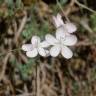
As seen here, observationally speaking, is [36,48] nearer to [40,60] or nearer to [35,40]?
[35,40]

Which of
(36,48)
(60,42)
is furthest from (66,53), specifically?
(36,48)

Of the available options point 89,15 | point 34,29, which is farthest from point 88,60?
point 34,29

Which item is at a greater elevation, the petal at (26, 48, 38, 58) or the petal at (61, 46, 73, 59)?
the petal at (61, 46, 73, 59)

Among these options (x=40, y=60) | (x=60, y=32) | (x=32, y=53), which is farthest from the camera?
(x=40, y=60)

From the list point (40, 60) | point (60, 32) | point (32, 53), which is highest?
point (60, 32)

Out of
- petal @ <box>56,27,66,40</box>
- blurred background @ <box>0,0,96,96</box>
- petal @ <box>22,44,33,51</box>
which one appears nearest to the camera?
petal @ <box>56,27,66,40</box>

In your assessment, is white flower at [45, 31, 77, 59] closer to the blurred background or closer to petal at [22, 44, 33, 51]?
petal at [22, 44, 33, 51]

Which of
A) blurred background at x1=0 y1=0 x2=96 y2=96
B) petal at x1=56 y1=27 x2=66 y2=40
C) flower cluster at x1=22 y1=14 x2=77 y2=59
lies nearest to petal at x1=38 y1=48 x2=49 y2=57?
flower cluster at x1=22 y1=14 x2=77 y2=59
